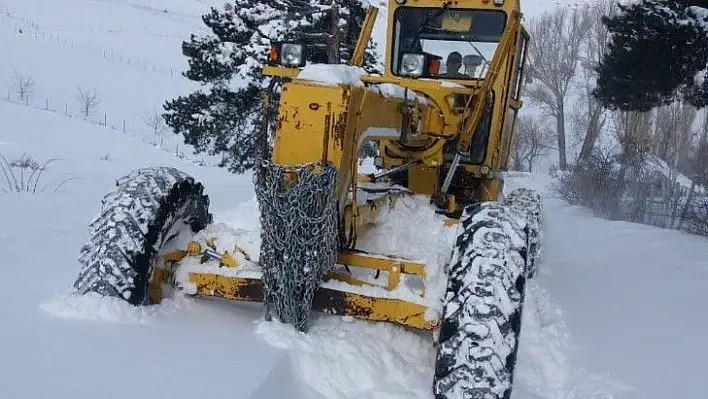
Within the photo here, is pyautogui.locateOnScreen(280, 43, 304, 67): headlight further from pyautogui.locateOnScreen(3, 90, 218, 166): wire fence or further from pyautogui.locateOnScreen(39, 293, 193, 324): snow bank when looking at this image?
pyautogui.locateOnScreen(3, 90, 218, 166): wire fence

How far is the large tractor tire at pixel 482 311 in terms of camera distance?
11.9 feet

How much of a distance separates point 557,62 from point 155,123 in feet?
76.9

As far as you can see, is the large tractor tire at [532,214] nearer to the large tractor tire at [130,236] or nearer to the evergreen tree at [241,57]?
the large tractor tire at [130,236]

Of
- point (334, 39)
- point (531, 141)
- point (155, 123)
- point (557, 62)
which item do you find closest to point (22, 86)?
point (155, 123)

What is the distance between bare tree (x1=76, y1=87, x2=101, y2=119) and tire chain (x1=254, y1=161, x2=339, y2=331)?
22723 millimetres

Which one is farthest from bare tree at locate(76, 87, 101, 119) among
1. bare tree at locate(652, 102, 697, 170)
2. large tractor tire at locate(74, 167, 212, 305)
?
bare tree at locate(652, 102, 697, 170)

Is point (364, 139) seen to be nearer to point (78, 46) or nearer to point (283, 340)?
point (283, 340)

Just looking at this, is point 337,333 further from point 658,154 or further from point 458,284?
point 658,154

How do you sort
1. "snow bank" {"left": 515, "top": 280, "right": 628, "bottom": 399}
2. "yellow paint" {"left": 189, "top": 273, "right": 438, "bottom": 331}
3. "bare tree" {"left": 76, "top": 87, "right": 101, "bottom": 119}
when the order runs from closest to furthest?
1. "yellow paint" {"left": 189, "top": 273, "right": 438, "bottom": 331}
2. "snow bank" {"left": 515, "top": 280, "right": 628, "bottom": 399}
3. "bare tree" {"left": 76, "top": 87, "right": 101, "bottom": 119}

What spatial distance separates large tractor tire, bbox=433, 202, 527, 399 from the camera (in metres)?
3.63

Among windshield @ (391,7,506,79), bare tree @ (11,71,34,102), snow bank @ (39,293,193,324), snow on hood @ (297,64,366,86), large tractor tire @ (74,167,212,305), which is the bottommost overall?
snow bank @ (39,293,193,324)

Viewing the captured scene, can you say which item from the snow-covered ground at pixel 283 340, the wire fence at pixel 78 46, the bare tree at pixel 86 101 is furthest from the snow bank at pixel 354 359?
the wire fence at pixel 78 46

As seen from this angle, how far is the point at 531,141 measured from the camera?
40281 mm

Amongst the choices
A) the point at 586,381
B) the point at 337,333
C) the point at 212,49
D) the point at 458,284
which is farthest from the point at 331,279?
the point at 212,49
